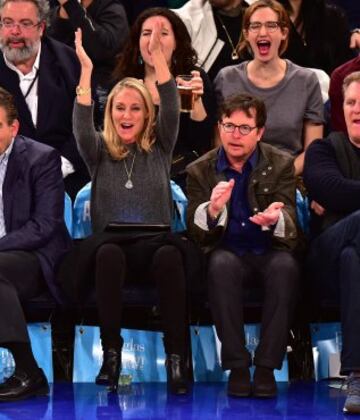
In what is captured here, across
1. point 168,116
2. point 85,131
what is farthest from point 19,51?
point 168,116

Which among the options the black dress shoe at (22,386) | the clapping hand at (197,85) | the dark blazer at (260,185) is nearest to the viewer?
the black dress shoe at (22,386)

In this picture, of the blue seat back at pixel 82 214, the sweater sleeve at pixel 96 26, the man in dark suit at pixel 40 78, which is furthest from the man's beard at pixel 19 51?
the blue seat back at pixel 82 214

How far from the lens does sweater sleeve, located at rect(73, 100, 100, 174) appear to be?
5402mm

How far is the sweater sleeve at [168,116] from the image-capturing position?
543 cm

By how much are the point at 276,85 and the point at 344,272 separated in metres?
1.59

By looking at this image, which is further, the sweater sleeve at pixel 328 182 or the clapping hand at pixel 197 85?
the clapping hand at pixel 197 85

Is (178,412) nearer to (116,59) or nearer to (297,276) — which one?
(297,276)

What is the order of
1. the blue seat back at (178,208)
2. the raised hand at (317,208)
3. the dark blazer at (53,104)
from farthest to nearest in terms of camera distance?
the dark blazer at (53,104), the blue seat back at (178,208), the raised hand at (317,208)

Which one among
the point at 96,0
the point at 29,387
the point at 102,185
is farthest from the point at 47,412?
the point at 96,0

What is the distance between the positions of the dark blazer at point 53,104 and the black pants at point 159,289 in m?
1.14

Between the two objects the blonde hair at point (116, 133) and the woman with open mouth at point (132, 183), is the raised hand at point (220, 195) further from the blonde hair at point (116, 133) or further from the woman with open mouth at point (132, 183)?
the blonde hair at point (116, 133)

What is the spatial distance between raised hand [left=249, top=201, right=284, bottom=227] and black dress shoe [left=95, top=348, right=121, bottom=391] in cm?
82

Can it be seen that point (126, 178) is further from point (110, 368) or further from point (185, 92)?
point (110, 368)

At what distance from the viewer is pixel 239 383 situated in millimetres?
4957
